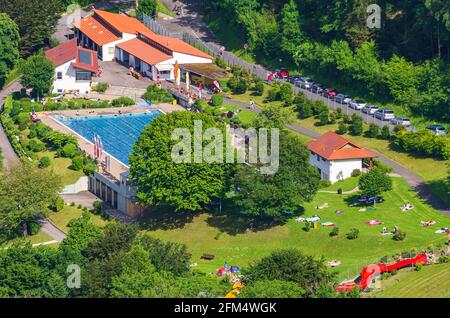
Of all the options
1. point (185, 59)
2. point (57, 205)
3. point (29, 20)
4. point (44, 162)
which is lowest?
point (57, 205)

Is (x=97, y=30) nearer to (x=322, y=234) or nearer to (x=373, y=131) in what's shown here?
(x=373, y=131)

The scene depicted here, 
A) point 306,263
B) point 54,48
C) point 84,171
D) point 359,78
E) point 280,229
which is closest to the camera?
point 306,263

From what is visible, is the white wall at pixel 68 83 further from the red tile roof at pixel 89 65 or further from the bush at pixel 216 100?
the bush at pixel 216 100

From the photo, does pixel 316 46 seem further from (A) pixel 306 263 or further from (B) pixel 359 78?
(A) pixel 306 263

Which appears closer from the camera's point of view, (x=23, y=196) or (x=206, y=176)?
(x=206, y=176)

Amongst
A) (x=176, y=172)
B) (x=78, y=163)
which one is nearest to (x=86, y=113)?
(x=78, y=163)

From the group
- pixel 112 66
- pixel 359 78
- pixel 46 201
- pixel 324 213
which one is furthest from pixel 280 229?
pixel 112 66
